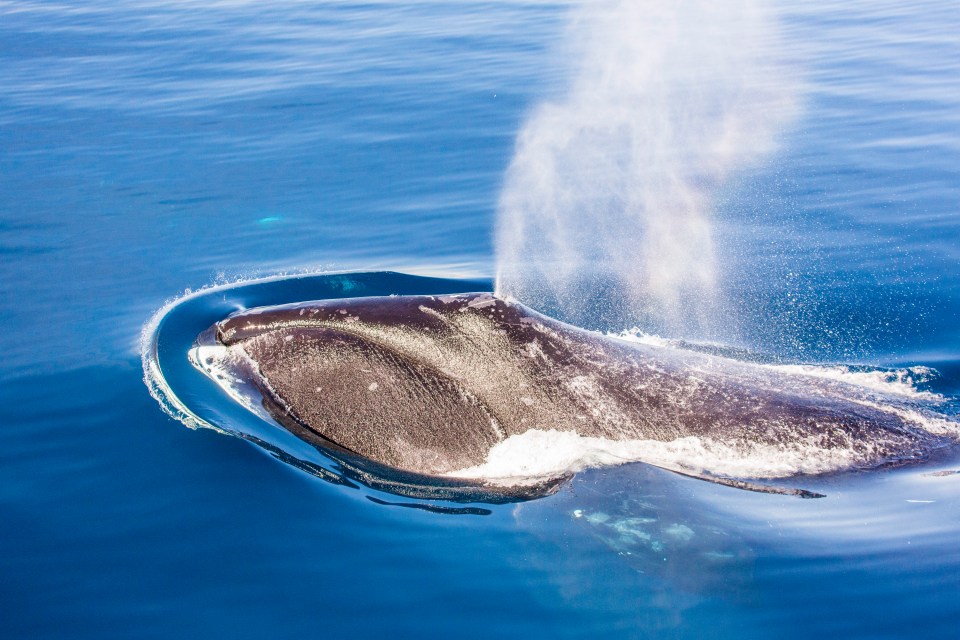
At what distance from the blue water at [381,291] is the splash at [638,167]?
563 millimetres

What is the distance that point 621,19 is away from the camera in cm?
2886

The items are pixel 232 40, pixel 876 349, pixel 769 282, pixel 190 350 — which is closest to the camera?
pixel 190 350

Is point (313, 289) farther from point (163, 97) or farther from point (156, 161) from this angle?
point (163, 97)

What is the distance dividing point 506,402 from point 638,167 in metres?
10.5

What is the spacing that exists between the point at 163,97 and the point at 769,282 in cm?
1512

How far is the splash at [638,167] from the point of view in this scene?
11.7 m

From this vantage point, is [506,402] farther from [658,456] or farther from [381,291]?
[381,291]

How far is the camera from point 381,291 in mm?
10797

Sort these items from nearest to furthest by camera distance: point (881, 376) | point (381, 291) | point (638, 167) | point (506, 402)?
point (506, 402)
point (881, 376)
point (381, 291)
point (638, 167)

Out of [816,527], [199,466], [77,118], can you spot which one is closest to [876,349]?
[816,527]

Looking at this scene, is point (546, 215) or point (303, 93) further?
point (303, 93)

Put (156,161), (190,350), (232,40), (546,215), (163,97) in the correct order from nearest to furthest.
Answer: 1. (190,350)
2. (546,215)
3. (156,161)
4. (163,97)
5. (232,40)

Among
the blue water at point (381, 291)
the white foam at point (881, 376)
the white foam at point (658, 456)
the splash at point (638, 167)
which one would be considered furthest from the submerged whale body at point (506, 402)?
the splash at point (638, 167)

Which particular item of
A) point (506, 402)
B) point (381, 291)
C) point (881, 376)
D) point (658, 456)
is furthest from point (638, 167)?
point (506, 402)
